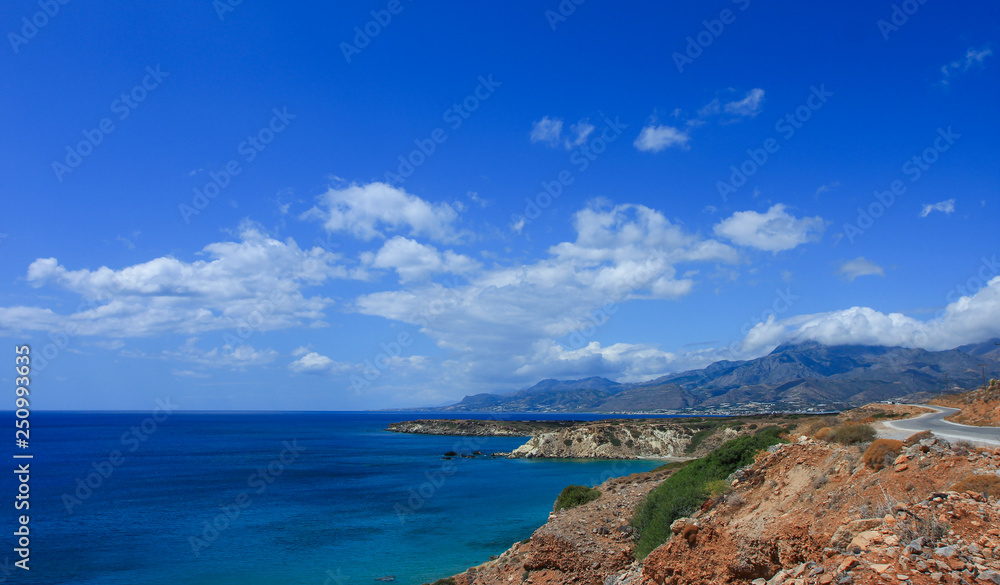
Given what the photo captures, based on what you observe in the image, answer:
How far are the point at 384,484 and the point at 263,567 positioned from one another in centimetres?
3103

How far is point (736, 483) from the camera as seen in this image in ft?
57.7

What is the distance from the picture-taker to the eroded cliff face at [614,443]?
88062mm

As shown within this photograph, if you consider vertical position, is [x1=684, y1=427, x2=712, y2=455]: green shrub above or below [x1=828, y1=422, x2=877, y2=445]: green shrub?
below

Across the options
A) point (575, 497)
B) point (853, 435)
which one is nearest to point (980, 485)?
point (853, 435)

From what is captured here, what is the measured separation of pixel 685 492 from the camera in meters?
19.4

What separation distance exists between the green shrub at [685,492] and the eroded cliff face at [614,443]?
215ft

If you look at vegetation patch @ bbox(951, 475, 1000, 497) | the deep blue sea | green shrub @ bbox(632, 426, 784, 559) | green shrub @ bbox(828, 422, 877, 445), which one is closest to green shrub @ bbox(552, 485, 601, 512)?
the deep blue sea

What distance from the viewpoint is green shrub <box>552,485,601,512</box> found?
99.8ft

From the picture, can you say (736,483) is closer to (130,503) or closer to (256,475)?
(130,503)

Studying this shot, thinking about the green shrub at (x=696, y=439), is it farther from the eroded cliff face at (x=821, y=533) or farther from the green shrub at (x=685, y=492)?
the eroded cliff face at (x=821, y=533)

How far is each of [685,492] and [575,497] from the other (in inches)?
500

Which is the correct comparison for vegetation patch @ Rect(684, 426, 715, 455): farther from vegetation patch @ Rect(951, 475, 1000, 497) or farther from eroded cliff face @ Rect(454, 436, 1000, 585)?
vegetation patch @ Rect(951, 475, 1000, 497)

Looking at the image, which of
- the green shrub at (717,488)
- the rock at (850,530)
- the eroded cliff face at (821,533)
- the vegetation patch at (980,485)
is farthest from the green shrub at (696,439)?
the rock at (850,530)

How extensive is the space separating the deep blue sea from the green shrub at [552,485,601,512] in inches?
179
